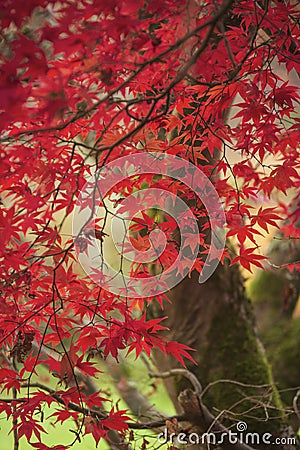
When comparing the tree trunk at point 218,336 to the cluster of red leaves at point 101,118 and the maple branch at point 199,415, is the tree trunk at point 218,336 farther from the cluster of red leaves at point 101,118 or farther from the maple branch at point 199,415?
the cluster of red leaves at point 101,118

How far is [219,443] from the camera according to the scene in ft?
6.06

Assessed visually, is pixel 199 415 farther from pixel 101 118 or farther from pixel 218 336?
pixel 101 118

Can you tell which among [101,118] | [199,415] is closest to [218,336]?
[199,415]

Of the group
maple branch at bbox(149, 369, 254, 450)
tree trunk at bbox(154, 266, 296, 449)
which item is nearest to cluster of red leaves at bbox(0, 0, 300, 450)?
maple branch at bbox(149, 369, 254, 450)

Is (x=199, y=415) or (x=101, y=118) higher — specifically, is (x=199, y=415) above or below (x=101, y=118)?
below

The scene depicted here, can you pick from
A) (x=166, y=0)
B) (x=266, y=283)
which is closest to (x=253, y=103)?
(x=166, y=0)

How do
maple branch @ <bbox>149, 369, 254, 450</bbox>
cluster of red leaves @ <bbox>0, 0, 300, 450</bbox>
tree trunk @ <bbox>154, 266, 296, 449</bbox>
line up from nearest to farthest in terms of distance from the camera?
Result: cluster of red leaves @ <bbox>0, 0, 300, 450</bbox>, maple branch @ <bbox>149, 369, 254, 450</bbox>, tree trunk @ <bbox>154, 266, 296, 449</bbox>

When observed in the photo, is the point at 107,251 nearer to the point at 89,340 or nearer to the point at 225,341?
the point at 225,341

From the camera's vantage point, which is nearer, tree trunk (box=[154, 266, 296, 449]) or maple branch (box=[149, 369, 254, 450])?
maple branch (box=[149, 369, 254, 450])

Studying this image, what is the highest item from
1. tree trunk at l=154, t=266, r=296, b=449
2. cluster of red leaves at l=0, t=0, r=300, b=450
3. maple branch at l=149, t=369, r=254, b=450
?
cluster of red leaves at l=0, t=0, r=300, b=450

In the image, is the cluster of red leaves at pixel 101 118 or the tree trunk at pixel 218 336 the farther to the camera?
the tree trunk at pixel 218 336

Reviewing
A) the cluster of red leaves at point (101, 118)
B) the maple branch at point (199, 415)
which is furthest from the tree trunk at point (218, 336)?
the cluster of red leaves at point (101, 118)

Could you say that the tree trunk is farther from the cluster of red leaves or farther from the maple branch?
the cluster of red leaves

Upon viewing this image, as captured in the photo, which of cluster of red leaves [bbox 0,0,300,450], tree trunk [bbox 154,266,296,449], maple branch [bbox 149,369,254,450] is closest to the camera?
cluster of red leaves [bbox 0,0,300,450]
